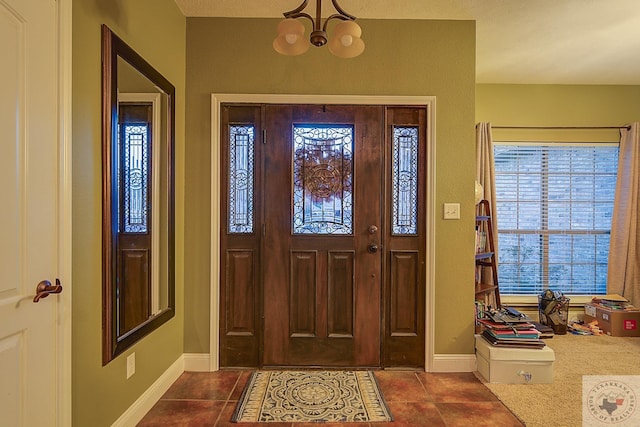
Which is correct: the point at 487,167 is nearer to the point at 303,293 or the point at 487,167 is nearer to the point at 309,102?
the point at 309,102

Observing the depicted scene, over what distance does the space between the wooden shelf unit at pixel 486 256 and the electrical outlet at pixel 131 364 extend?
9.58 feet

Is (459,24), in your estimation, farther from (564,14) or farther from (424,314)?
(424,314)

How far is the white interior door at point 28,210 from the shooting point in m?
1.23

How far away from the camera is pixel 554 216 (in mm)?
4059

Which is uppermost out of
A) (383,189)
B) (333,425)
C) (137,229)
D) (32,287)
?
(383,189)

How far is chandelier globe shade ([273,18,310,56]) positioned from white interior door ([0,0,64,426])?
3.08 ft

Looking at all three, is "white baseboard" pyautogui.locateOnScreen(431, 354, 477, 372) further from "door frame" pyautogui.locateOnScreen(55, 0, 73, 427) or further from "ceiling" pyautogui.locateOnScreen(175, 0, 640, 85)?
"ceiling" pyautogui.locateOnScreen(175, 0, 640, 85)

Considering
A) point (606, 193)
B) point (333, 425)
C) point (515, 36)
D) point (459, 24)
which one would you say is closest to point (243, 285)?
point (333, 425)

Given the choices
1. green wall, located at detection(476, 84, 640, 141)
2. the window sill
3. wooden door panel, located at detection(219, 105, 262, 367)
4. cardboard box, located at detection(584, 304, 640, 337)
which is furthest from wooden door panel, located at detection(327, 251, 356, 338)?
cardboard box, located at detection(584, 304, 640, 337)

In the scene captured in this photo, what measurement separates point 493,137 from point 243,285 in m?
3.22

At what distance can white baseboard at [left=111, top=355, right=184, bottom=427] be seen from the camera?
6.35ft

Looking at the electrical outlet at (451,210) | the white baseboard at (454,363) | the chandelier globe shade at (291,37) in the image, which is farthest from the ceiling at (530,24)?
the white baseboard at (454,363)

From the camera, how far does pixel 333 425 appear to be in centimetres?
201

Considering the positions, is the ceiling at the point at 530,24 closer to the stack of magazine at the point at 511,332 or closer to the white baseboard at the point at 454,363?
the stack of magazine at the point at 511,332
